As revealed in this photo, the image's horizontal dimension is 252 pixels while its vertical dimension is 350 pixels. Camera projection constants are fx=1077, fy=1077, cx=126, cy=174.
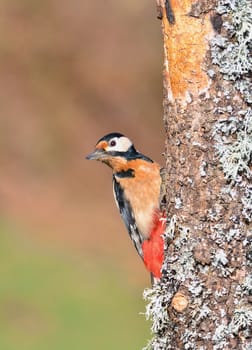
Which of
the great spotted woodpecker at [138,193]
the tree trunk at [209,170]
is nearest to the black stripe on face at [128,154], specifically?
the great spotted woodpecker at [138,193]

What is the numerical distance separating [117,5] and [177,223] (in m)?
9.17

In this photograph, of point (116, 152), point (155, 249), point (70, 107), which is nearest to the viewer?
point (155, 249)

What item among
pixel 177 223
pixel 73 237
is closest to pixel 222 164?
pixel 177 223

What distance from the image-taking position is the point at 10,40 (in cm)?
1268

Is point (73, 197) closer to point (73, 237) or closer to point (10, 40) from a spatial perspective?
point (73, 237)

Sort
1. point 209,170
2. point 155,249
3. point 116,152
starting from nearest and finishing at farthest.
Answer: point 209,170 → point 155,249 → point 116,152

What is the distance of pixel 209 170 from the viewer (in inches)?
134

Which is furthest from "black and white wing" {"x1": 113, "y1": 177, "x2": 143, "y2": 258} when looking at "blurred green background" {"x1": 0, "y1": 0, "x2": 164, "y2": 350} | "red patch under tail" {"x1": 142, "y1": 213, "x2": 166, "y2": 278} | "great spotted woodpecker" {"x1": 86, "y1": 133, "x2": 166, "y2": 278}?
"blurred green background" {"x1": 0, "y1": 0, "x2": 164, "y2": 350}

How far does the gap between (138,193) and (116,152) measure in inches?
9.0

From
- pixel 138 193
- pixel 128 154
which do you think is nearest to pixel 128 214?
pixel 138 193

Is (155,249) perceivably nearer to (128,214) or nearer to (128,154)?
(128,214)

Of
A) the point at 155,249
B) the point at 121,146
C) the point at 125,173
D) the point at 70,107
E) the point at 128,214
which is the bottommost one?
the point at 155,249

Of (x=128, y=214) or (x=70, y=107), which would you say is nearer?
(x=128, y=214)

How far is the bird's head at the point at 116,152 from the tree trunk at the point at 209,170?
122cm
